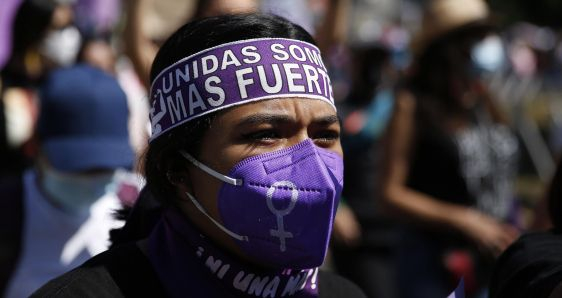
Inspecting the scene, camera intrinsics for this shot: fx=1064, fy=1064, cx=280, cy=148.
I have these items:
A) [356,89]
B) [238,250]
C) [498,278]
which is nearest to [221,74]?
[238,250]

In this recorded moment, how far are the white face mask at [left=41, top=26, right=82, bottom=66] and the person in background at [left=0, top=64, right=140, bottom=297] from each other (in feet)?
6.21

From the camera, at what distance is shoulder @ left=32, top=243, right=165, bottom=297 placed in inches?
85.8

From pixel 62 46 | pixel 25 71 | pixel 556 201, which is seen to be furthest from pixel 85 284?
pixel 62 46

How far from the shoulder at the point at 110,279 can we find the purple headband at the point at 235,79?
289mm

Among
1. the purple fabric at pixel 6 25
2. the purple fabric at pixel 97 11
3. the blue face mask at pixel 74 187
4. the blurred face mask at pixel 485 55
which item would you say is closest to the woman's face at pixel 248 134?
the blue face mask at pixel 74 187

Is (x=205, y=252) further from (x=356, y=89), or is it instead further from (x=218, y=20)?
(x=356, y=89)

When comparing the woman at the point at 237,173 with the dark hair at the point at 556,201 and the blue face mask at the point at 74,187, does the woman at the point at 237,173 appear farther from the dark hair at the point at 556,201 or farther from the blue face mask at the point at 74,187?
the blue face mask at the point at 74,187

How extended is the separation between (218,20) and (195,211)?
428mm

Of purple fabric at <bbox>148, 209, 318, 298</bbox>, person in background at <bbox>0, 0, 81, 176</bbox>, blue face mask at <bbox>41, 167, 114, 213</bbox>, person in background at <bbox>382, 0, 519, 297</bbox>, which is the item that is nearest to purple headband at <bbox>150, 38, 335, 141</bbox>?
purple fabric at <bbox>148, 209, 318, 298</bbox>

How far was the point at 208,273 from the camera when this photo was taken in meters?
2.24

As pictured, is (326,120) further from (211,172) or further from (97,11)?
(97,11)

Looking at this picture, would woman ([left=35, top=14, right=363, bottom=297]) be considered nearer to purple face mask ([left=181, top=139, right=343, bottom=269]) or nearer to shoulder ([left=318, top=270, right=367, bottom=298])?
purple face mask ([left=181, top=139, right=343, bottom=269])

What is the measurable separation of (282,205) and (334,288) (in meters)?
0.40

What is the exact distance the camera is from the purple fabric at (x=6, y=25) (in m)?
5.67
